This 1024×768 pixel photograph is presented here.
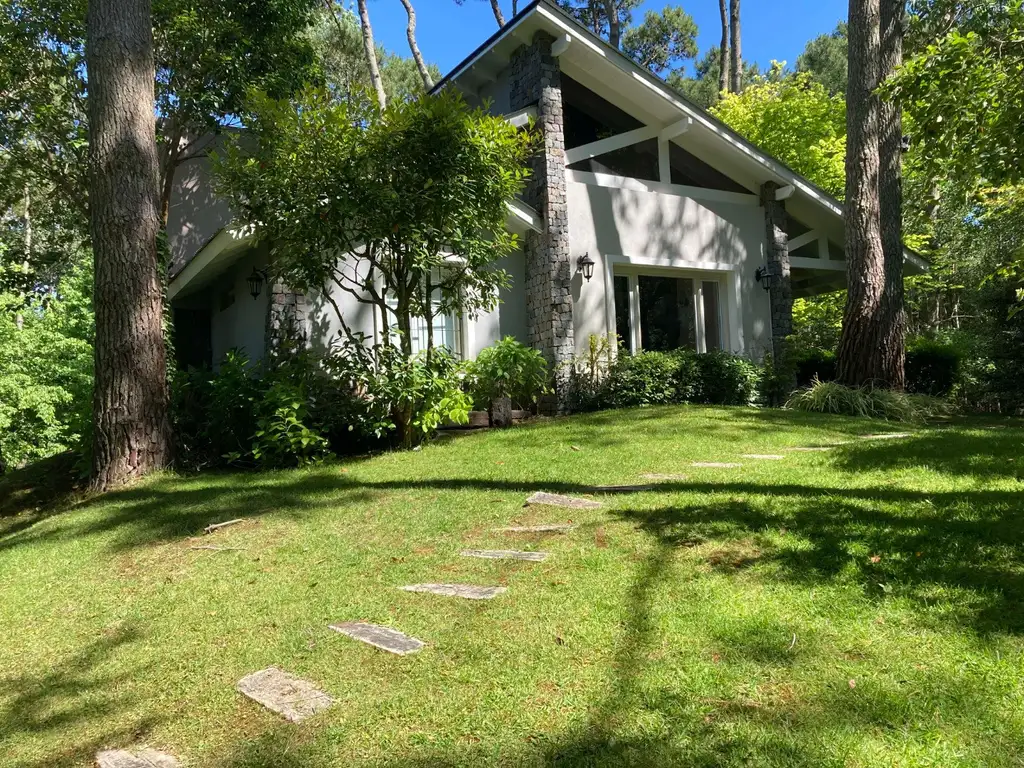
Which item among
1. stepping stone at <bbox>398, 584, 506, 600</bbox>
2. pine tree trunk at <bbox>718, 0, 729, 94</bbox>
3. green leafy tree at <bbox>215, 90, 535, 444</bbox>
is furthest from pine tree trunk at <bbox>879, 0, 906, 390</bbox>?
pine tree trunk at <bbox>718, 0, 729, 94</bbox>

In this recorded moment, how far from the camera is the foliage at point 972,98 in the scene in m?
5.62

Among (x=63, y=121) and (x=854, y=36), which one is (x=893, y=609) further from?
(x=63, y=121)

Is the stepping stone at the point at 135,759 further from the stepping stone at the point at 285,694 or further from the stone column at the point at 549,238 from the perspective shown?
the stone column at the point at 549,238

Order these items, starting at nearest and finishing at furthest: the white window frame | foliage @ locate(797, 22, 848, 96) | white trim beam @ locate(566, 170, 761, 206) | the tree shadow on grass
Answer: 1. the tree shadow on grass
2. white trim beam @ locate(566, 170, 761, 206)
3. the white window frame
4. foliage @ locate(797, 22, 848, 96)

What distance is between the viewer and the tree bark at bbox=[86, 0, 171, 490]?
7.07 metres

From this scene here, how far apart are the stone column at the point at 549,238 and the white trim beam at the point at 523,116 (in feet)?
0.33

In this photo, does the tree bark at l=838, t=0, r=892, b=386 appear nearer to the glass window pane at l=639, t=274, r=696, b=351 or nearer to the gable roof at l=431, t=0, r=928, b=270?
the gable roof at l=431, t=0, r=928, b=270

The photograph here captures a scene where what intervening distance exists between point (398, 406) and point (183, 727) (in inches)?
215

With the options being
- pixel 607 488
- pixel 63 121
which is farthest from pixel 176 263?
pixel 607 488

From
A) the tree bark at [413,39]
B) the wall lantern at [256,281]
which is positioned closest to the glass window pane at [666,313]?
the wall lantern at [256,281]

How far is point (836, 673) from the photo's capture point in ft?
8.09

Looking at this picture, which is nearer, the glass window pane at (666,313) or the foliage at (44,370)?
the glass window pane at (666,313)

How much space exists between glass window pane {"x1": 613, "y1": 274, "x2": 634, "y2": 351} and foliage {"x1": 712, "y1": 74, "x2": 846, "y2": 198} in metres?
10.2

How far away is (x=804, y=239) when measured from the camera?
1364 centimetres
